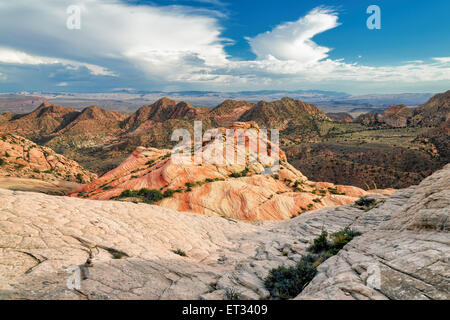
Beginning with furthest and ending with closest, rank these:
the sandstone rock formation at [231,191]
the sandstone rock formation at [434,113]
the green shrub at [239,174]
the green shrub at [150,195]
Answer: the sandstone rock formation at [434,113] → the green shrub at [239,174] → the green shrub at [150,195] → the sandstone rock formation at [231,191]

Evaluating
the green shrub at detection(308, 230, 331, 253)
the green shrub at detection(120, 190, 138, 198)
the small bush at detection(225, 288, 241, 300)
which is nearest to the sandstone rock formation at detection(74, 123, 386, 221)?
the green shrub at detection(120, 190, 138, 198)

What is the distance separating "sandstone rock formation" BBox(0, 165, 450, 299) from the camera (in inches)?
216

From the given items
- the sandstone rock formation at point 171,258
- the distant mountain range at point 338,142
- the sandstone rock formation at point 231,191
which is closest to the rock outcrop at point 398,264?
the sandstone rock formation at point 171,258

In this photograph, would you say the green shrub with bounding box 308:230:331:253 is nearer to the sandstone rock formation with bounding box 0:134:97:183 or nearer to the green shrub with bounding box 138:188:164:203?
the green shrub with bounding box 138:188:164:203

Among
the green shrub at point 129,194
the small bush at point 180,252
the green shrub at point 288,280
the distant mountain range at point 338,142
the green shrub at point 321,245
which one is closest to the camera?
the green shrub at point 288,280

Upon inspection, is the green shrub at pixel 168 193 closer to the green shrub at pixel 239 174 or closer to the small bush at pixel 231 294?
the green shrub at pixel 239 174

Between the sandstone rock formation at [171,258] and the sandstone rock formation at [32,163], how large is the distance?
4238 cm

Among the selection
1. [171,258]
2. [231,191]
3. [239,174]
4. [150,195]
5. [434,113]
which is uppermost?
[434,113]

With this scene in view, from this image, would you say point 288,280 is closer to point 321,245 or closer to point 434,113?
point 321,245

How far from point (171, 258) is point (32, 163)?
186ft

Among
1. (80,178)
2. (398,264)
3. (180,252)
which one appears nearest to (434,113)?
(398,264)

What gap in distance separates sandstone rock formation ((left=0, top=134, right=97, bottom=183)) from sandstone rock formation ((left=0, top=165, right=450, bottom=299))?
42.4m

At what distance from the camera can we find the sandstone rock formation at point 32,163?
42.5 meters

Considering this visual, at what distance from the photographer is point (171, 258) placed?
9.78m
